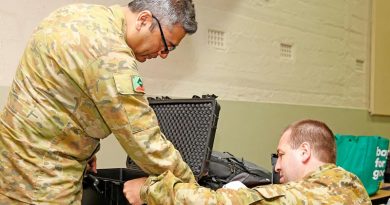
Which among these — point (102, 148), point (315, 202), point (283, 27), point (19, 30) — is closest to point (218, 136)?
point (102, 148)

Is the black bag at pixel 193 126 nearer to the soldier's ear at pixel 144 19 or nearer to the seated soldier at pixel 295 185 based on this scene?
the seated soldier at pixel 295 185

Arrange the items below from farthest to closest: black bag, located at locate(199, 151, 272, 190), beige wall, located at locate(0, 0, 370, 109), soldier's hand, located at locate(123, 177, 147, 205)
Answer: beige wall, located at locate(0, 0, 370, 109), black bag, located at locate(199, 151, 272, 190), soldier's hand, located at locate(123, 177, 147, 205)

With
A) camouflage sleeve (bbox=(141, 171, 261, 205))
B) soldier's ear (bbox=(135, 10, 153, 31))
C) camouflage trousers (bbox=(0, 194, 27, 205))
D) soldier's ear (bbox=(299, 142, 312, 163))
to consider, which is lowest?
camouflage trousers (bbox=(0, 194, 27, 205))

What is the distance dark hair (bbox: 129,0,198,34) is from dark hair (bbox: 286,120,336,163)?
0.47 metres

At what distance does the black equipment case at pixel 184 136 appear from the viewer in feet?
4.63

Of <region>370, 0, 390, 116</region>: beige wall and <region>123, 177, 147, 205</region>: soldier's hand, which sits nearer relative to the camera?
<region>123, 177, 147, 205</region>: soldier's hand

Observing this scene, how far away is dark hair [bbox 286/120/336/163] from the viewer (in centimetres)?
135

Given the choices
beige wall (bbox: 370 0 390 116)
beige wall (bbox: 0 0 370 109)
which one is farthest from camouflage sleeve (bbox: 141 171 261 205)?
beige wall (bbox: 370 0 390 116)

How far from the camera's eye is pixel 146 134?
3.75ft

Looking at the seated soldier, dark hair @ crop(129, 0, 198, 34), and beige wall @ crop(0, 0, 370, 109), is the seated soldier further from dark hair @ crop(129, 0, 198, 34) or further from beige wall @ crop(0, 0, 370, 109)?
beige wall @ crop(0, 0, 370, 109)

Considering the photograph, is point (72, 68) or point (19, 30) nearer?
point (72, 68)

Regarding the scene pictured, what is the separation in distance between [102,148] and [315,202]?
1239 mm

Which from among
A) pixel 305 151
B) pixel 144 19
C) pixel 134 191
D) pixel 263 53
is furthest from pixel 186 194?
pixel 263 53

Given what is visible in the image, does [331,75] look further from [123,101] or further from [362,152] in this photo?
[123,101]
